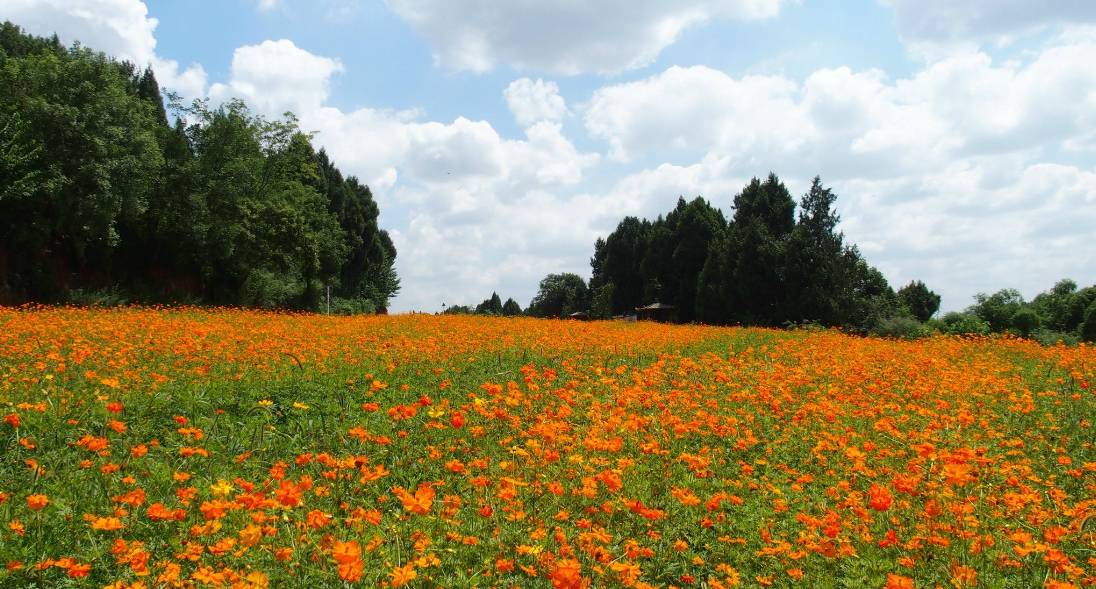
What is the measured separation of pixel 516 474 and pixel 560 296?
72.2 metres

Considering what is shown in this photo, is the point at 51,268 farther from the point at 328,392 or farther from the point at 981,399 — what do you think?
the point at 981,399

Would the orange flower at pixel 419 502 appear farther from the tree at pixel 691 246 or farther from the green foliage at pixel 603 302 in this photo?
the green foliage at pixel 603 302

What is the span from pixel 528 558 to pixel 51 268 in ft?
77.8

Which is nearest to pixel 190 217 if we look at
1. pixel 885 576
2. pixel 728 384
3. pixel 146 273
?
pixel 146 273

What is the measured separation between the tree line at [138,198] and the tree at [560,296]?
1308 inches

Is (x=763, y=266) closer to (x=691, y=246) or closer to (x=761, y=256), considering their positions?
(x=761, y=256)

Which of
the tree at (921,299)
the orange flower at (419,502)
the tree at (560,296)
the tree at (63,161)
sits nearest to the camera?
the orange flower at (419,502)

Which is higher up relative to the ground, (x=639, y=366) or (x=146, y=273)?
(x=146, y=273)

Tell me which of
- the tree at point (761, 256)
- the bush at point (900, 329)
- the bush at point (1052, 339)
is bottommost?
the bush at point (1052, 339)

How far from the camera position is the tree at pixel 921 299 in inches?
2221

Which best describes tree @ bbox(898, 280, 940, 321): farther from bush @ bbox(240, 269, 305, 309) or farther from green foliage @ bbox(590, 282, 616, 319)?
bush @ bbox(240, 269, 305, 309)

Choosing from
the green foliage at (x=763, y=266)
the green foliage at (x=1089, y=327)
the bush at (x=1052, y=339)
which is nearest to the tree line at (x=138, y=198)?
the green foliage at (x=763, y=266)

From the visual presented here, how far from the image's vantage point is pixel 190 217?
889 inches

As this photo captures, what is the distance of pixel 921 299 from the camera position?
5666cm
